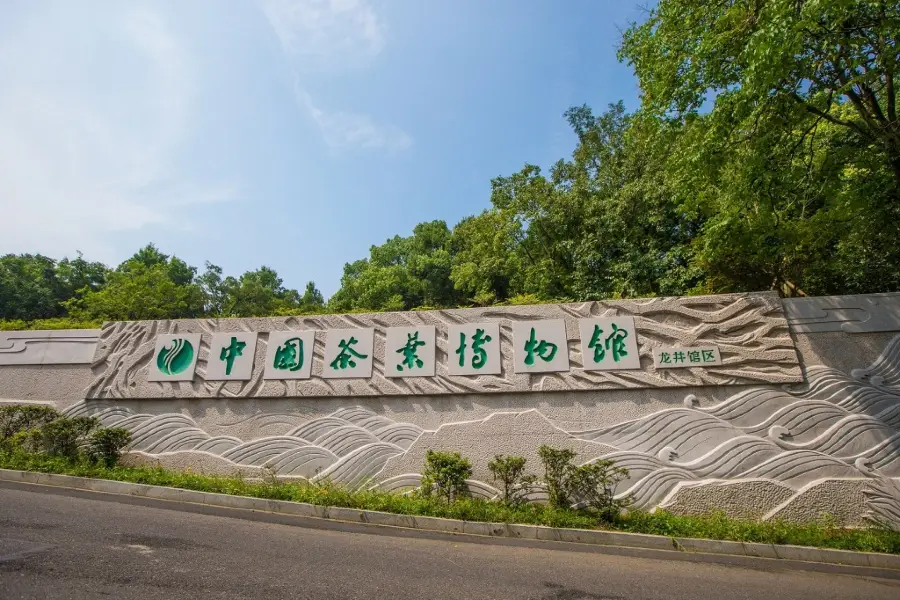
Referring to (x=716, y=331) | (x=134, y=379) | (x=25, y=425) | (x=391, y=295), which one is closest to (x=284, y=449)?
(x=134, y=379)

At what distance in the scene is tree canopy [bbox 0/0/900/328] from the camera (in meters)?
5.77

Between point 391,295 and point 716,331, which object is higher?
point 391,295

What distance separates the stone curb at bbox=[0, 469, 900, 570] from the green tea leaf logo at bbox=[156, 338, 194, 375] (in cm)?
194

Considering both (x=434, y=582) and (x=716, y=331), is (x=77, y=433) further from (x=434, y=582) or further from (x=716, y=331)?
(x=716, y=331)

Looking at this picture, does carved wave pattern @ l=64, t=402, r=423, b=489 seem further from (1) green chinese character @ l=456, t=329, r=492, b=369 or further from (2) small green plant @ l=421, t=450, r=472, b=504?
(1) green chinese character @ l=456, t=329, r=492, b=369

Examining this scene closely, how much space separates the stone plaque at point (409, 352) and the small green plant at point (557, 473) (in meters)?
2.13

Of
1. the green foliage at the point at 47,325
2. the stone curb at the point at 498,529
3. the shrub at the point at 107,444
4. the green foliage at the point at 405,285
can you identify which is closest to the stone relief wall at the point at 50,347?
the green foliage at the point at 47,325

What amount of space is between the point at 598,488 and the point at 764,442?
7.86ft

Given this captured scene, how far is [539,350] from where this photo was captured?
21.4 feet

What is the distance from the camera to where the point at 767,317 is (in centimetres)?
621

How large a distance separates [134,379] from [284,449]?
3225 mm

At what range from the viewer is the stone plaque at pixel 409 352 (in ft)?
22.1

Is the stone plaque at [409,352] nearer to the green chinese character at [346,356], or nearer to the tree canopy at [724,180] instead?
the green chinese character at [346,356]

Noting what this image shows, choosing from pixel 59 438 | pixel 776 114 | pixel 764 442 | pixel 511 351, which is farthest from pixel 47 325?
pixel 776 114
